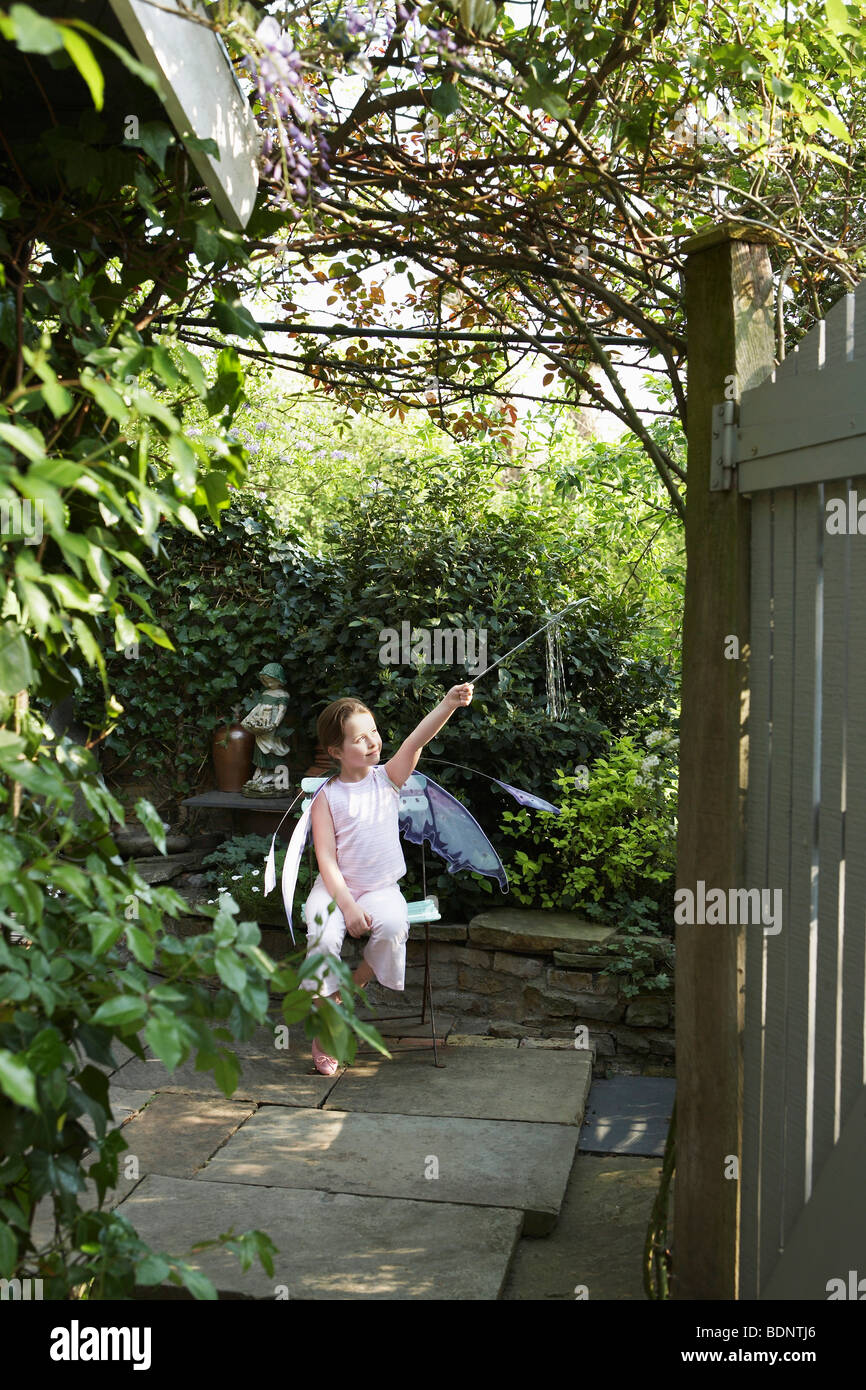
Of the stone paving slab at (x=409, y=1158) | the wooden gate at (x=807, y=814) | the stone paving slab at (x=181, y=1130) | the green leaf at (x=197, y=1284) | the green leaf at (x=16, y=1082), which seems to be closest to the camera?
the green leaf at (x=16, y=1082)

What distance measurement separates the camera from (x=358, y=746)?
465 cm

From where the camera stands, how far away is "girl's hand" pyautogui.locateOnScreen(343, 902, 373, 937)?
4.33 meters

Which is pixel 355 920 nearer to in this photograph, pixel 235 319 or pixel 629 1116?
pixel 629 1116

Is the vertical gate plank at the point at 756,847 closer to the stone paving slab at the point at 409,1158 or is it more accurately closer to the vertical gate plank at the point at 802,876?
the vertical gate plank at the point at 802,876

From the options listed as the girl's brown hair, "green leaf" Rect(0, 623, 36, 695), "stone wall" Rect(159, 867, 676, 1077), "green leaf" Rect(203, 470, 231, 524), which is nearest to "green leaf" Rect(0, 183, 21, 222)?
"green leaf" Rect(203, 470, 231, 524)

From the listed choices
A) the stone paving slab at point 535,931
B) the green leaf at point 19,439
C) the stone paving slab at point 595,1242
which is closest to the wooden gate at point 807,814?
the stone paving slab at point 595,1242

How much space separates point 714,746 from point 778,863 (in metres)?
0.28

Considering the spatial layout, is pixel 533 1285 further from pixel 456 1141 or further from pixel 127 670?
pixel 127 670

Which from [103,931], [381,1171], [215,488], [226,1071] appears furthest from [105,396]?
[381,1171]

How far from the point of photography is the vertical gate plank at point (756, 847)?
232 centimetres

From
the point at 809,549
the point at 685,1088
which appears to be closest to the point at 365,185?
the point at 809,549

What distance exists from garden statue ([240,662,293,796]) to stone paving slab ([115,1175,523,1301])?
3.21m

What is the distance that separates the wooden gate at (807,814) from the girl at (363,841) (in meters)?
2.21

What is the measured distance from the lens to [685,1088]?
248cm
